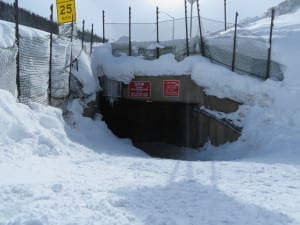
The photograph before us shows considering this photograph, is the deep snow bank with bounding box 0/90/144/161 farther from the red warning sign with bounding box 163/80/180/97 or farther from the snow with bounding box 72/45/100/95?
the red warning sign with bounding box 163/80/180/97

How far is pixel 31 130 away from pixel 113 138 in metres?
6.36

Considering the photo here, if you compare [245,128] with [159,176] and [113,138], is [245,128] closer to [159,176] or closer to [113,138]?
[113,138]

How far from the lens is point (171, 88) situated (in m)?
18.9

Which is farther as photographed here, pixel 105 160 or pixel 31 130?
pixel 105 160

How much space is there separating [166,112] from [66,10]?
809 cm

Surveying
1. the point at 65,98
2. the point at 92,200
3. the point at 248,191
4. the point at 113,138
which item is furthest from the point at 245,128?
the point at 92,200

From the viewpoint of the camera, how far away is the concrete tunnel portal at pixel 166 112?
17.2 meters

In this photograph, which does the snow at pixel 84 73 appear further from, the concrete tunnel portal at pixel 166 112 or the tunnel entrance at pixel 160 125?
the tunnel entrance at pixel 160 125

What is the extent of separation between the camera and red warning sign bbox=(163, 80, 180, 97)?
61.4 ft

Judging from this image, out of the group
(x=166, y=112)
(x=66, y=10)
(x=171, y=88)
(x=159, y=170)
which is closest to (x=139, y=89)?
(x=171, y=88)

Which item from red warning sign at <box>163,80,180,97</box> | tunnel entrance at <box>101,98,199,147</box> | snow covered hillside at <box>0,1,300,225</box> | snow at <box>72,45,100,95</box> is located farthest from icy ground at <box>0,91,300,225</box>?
tunnel entrance at <box>101,98,199,147</box>

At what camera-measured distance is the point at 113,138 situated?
17.2 metres

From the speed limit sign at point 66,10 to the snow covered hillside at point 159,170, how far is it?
181 cm

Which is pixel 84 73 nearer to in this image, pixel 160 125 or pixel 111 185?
pixel 160 125
